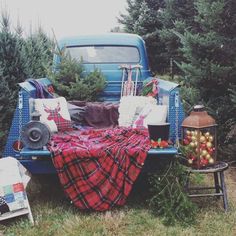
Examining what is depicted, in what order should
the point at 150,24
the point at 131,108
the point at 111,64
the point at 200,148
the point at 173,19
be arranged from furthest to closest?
the point at 150,24, the point at 173,19, the point at 111,64, the point at 131,108, the point at 200,148

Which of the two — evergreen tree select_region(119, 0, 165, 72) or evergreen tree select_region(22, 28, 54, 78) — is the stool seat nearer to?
evergreen tree select_region(22, 28, 54, 78)

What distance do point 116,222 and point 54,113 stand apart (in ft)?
4.95

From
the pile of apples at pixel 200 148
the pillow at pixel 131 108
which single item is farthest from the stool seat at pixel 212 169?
the pillow at pixel 131 108

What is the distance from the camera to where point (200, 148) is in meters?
3.57

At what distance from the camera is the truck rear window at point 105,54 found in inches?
232

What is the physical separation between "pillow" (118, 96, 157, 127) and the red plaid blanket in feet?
3.33

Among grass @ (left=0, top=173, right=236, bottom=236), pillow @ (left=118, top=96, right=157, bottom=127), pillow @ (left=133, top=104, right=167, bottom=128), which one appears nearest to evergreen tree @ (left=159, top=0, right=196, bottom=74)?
pillow @ (left=118, top=96, right=157, bottom=127)

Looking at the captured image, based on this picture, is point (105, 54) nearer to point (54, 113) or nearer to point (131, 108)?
point (131, 108)

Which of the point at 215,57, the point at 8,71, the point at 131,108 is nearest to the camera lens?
the point at 131,108

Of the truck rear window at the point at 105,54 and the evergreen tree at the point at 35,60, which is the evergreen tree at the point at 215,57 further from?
the evergreen tree at the point at 35,60

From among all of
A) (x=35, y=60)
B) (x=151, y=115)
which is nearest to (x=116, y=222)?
(x=151, y=115)

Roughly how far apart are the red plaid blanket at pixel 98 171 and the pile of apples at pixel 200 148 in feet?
1.41

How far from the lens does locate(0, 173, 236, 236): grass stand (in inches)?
122

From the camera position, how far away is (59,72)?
5.51m
